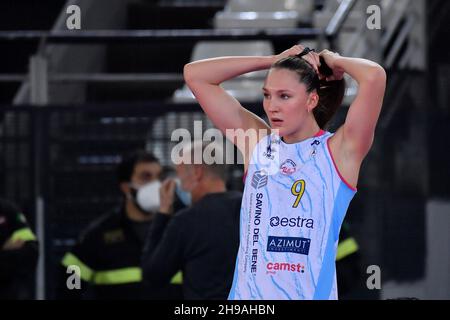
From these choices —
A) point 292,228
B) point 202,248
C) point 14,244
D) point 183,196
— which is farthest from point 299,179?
point 14,244

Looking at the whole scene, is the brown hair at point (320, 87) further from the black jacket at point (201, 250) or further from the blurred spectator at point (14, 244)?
the blurred spectator at point (14, 244)

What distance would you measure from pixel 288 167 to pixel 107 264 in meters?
2.46

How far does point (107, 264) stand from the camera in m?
5.85

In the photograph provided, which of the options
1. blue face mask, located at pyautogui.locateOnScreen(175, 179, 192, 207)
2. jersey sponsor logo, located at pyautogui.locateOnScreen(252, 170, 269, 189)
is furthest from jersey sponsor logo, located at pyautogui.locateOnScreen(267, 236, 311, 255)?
blue face mask, located at pyautogui.locateOnScreen(175, 179, 192, 207)

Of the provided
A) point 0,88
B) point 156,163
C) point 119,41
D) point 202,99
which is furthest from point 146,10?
point 202,99

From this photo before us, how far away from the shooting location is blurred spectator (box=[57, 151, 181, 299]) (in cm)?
584

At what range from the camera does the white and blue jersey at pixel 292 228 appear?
11.4ft

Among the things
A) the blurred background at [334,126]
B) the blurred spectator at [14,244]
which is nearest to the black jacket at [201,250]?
the blurred spectator at [14,244]

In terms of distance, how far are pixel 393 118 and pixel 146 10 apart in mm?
4311

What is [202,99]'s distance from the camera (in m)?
3.81

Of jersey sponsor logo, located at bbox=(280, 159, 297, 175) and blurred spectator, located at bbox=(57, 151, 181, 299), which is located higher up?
jersey sponsor logo, located at bbox=(280, 159, 297, 175)

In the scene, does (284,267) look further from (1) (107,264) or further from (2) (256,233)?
(1) (107,264)

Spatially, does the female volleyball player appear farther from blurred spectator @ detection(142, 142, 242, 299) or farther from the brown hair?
blurred spectator @ detection(142, 142, 242, 299)

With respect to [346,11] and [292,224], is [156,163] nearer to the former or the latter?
[346,11]
